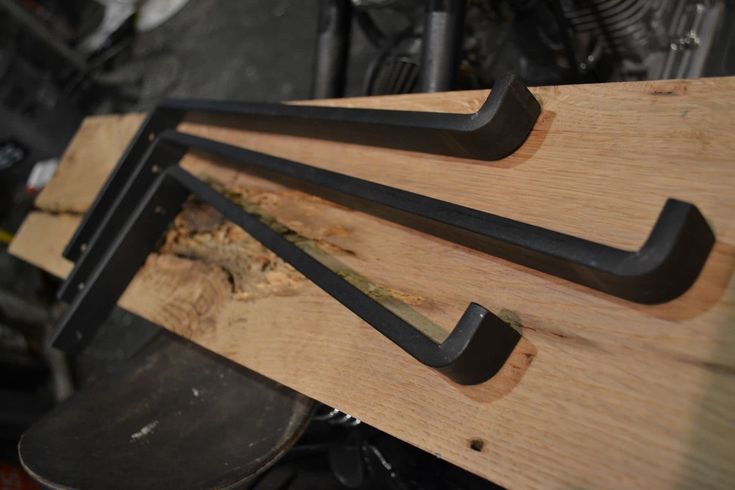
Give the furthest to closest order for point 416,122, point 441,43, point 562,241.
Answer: point 441,43, point 416,122, point 562,241

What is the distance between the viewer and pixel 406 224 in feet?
1.98

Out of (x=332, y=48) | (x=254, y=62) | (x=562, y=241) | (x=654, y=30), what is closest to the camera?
(x=562, y=241)

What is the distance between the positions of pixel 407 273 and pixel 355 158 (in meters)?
0.18

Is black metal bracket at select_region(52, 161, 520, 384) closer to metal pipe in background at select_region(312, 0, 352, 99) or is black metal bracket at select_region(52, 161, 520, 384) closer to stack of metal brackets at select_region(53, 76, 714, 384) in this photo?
stack of metal brackets at select_region(53, 76, 714, 384)

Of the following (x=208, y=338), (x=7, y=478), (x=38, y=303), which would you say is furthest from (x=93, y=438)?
(x=38, y=303)

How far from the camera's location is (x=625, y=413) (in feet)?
1.39

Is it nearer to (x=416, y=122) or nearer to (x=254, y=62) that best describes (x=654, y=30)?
(x=416, y=122)

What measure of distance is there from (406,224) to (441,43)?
0.39 meters

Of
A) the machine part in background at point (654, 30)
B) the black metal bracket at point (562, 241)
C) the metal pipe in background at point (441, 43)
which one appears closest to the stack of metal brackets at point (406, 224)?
the black metal bracket at point (562, 241)

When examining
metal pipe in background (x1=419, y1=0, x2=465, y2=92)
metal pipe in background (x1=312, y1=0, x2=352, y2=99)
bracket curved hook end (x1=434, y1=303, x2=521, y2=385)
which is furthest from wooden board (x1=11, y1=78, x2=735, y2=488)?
metal pipe in background (x1=312, y1=0, x2=352, y2=99)

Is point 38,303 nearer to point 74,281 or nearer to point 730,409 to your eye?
point 74,281

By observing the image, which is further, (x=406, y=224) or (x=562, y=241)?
(x=406, y=224)

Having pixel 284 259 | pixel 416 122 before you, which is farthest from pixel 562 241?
pixel 284 259

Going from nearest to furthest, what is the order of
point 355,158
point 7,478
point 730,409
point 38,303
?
point 730,409, point 355,158, point 7,478, point 38,303
